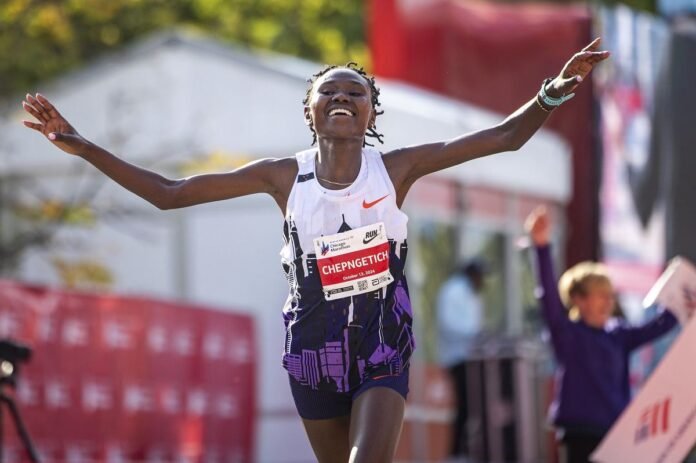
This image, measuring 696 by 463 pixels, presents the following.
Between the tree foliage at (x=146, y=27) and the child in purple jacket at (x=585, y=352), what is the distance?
8.87m

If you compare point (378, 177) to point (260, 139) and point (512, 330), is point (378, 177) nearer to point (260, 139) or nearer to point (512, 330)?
point (260, 139)

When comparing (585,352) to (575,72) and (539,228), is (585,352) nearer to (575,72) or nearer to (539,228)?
(539,228)

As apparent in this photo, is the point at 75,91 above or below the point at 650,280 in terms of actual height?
above

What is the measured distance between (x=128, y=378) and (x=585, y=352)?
20.2 feet

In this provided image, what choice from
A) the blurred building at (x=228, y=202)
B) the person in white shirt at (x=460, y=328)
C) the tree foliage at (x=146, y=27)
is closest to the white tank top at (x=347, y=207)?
the person in white shirt at (x=460, y=328)

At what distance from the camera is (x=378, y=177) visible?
6.40 m

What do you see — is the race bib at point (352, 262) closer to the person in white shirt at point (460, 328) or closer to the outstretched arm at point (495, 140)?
the outstretched arm at point (495, 140)

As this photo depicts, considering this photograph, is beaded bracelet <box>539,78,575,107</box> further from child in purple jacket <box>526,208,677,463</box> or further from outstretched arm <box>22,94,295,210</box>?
child in purple jacket <box>526,208,677,463</box>

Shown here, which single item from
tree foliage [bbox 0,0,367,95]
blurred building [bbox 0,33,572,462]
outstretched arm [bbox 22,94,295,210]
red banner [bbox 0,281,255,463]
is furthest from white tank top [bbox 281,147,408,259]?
tree foliage [bbox 0,0,367,95]

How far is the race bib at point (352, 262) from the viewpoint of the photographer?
20.7 feet

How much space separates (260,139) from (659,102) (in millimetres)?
4867

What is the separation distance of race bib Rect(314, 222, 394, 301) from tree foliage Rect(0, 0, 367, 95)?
1129 centimetres

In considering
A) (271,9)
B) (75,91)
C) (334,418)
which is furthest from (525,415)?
(271,9)

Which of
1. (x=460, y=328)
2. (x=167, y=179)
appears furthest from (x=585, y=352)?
(x=460, y=328)
